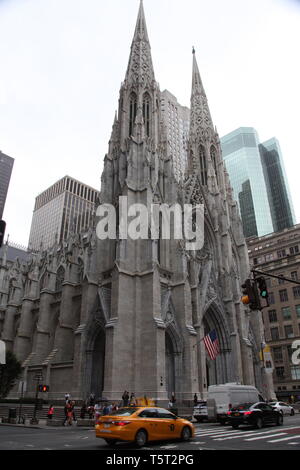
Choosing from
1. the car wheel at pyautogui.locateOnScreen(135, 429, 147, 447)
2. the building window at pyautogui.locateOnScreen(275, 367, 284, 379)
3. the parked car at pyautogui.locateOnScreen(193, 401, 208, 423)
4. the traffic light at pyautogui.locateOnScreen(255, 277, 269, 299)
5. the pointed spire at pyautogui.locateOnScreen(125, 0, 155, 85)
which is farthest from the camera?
the building window at pyautogui.locateOnScreen(275, 367, 284, 379)

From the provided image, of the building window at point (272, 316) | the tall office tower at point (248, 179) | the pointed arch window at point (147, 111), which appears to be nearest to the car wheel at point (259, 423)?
the pointed arch window at point (147, 111)

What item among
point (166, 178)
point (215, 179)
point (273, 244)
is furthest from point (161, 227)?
point (273, 244)

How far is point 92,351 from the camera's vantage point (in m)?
29.8

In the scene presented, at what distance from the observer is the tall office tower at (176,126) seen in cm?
8111

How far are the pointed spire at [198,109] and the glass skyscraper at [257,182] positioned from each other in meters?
39.4

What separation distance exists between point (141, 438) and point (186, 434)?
2.31 metres

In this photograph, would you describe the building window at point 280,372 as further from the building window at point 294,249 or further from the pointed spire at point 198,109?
the pointed spire at point 198,109

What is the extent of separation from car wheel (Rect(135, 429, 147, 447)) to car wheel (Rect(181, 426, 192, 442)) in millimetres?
1931

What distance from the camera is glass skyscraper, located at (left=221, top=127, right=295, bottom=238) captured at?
306 ft

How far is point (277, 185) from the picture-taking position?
101000 millimetres

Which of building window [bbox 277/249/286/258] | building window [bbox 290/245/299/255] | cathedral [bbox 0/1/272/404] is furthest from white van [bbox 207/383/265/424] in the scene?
building window [bbox 277/249/286/258]

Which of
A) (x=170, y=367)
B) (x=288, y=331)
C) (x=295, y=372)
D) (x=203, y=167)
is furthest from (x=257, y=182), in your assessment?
(x=170, y=367)

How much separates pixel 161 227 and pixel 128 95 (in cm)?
2090

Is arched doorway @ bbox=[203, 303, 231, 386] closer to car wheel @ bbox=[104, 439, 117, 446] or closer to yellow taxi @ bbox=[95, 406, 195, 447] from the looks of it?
yellow taxi @ bbox=[95, 406, 195, 447]
